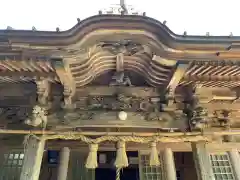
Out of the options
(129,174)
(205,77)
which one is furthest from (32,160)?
(129,174)

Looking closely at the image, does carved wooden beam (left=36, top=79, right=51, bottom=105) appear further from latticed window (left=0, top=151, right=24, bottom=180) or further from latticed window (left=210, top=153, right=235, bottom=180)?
latticed window (left=210, top=153, right=235, bottom=180)

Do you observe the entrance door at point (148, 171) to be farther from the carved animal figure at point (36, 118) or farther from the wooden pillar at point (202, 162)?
the carved animal figure at point (36, 118)

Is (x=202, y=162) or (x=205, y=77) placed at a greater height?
(x=205, y=77)

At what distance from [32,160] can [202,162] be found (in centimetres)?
→ 279

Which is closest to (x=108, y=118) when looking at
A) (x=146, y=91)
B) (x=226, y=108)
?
(x=146, y=91)

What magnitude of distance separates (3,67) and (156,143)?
2.95 metres

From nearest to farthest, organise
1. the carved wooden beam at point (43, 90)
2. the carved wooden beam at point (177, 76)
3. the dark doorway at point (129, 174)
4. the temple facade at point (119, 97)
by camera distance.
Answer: the temple facade at point (119, 97)
the carved wooden beam at point (177, 76)
the carved wooden beam at point (43, 90)
the dark doorway at point (129, 174)

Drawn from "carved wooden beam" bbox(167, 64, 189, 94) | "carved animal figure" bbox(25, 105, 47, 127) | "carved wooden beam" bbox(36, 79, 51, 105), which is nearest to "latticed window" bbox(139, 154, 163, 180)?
"carved wooden beam" bbox(167, 64, 189, 94)

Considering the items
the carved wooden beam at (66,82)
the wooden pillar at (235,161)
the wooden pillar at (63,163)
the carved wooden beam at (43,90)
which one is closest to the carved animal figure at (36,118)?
the carved wooden beam at (43,90)

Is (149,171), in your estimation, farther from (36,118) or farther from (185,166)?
(36,118)

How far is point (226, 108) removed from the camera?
5.95 meters

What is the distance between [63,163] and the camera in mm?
5438

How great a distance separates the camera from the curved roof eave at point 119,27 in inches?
189

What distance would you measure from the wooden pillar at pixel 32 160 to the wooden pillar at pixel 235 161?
11.0 feet
